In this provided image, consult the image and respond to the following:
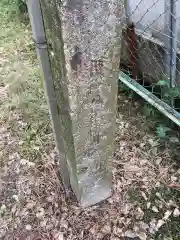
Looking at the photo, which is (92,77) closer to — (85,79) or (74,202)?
(85,79)

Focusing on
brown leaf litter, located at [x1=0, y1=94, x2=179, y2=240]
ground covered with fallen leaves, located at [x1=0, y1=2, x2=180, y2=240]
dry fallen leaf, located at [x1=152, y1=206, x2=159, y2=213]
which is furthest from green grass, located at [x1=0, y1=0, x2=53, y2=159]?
dry fallen leaf, located at [x1=152, y1=206, x2=159, y2=213]

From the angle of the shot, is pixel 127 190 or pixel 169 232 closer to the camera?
pixel 169 232

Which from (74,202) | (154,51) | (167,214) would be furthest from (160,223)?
(154,51)

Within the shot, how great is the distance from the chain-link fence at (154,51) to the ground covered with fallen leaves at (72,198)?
21cm

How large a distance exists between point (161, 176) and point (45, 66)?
46.6 inches

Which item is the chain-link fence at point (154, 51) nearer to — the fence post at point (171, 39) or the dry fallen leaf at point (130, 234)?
the fence post at point (171, 39)

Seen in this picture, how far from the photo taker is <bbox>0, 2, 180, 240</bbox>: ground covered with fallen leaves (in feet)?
7.07

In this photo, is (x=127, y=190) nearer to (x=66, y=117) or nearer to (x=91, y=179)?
(x=91, y=179)

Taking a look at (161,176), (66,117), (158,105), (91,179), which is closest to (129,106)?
(158,105)

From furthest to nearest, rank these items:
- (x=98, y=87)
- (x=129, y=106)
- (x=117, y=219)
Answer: (x=129, y=106) < (x=117, y=219) < (x=98, y=87)

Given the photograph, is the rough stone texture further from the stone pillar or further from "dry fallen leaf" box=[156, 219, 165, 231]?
"dry fallen leaf" box=[156, 219, 165, 231]

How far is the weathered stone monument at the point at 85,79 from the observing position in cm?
132

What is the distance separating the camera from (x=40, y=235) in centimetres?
215

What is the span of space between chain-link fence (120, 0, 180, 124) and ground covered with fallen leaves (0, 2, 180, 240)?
214 millimetres
